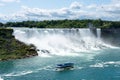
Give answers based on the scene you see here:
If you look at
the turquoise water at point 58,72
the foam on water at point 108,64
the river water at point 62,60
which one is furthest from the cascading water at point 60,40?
the foam on water at point 108,64

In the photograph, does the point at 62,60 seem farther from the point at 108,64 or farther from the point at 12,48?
the point at 12,48

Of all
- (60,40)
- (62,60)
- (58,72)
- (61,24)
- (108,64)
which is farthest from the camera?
(61,24)

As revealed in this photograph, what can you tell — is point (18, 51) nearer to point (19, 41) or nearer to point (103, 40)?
point (19, 41)

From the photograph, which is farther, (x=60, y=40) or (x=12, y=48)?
(x=60, y=40)

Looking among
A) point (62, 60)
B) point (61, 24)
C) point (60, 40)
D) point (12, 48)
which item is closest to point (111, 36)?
point (60, 40)

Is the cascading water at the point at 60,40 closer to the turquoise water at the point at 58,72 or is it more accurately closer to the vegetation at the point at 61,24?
the turquoise water at the point at 58,72
